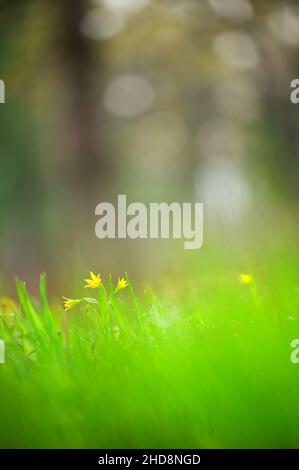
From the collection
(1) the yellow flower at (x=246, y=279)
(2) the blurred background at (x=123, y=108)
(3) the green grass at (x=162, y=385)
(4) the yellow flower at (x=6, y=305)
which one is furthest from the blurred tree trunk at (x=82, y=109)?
(3) the green grass at (x=162, y=385)

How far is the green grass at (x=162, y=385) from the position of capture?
71 cm

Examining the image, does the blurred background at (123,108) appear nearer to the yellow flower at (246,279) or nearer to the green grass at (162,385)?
the yellow flower at (246,279)

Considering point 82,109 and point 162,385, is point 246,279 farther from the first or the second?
point 82,109

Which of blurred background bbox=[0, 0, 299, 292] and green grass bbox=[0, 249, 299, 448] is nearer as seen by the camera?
green grass bbox=[0, 249, 299, 448]

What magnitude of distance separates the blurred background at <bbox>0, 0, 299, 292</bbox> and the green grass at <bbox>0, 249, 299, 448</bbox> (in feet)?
8.96

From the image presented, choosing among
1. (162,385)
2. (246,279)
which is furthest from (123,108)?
(162,385)

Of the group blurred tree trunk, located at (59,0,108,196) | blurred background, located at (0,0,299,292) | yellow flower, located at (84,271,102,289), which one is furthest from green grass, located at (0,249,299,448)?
blurred tree trunk, located at (59,0,108,196)

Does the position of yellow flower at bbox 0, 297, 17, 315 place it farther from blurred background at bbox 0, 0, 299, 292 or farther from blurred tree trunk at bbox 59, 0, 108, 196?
blurred tree trunk at bbox 59, 0, 108, 196

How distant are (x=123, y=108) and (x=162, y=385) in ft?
14.4

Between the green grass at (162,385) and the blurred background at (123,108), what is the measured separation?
273 cm

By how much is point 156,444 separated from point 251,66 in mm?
3934

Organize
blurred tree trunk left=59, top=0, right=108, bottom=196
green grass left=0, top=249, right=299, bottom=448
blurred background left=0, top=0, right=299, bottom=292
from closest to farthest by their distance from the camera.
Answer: green grass left=0, top=249, right=299, bottom=448
blurred background left=0, top=0, right=299, bottom=292
blurred tree trunk left=59, top=0, right=108, bottom=196

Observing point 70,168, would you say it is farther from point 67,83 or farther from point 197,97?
point 197,97

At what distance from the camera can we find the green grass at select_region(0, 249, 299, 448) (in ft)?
2.32
